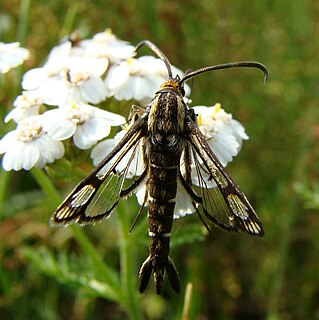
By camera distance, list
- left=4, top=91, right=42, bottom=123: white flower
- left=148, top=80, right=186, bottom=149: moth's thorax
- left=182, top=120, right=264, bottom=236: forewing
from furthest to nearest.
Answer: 1. left=4, top=91, right=42, bottom=123: white flower
2. left=148, top=80, right=186, bottom=149: moth's thorax
3. left=182, top=120, right=264, bottom=236: forewing

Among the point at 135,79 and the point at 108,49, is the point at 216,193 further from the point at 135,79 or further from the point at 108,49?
the point at 108,49

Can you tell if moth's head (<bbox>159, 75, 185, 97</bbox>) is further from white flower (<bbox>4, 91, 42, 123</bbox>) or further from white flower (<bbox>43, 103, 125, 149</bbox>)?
white flower (<bbox>4, 91, 42, 123</bbox>)

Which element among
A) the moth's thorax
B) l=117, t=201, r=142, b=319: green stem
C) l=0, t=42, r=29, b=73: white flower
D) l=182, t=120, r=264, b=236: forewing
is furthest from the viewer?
l=0, t=42, r=29, b=73: white flower

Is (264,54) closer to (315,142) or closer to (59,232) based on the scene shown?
(315,142)

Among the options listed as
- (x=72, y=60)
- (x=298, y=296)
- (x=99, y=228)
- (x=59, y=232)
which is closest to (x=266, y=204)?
(x=298, y=296)

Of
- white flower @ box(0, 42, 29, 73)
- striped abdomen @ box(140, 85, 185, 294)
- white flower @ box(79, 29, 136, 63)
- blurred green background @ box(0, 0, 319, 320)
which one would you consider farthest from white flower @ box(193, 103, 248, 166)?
blurred green background @ box(0, 0, 319, 320)

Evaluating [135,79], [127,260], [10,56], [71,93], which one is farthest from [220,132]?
[10,56]
